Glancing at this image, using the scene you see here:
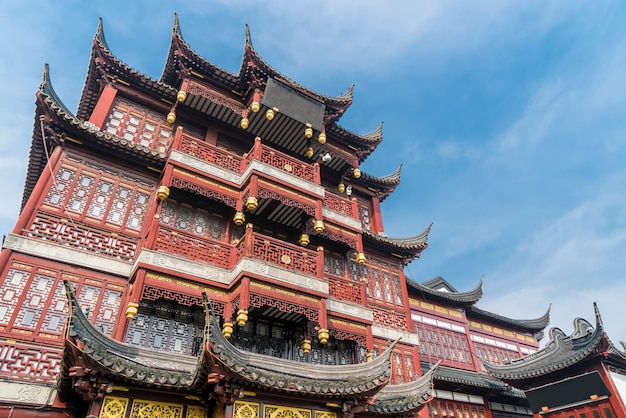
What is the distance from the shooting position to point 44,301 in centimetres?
1023

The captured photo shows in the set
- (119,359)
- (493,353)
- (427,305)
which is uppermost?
(427,305)

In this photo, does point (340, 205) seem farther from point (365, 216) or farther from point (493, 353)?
point (493, 353)

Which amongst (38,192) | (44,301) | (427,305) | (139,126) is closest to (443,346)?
(427,305)

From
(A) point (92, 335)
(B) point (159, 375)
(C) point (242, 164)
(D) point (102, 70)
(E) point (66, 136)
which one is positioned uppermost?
(D) point (102, 70)

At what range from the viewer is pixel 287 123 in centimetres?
1677

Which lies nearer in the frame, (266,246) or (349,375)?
(349,375)

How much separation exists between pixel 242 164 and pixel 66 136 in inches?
213

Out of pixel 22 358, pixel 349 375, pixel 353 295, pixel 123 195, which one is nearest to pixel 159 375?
pixel 22 358

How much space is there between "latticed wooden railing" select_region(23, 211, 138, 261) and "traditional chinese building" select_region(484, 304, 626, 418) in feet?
55.2

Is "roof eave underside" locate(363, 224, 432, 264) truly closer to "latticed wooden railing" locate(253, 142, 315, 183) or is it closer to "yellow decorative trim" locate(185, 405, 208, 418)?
"latticed wooden railing" locate(253, 142, 315, 183)

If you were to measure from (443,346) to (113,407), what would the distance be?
57.3ft

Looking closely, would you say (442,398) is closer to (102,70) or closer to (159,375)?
(159,375)

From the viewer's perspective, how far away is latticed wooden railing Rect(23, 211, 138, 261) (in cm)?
1095

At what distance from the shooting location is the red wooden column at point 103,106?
13484 mm
